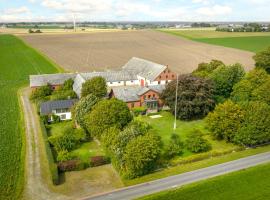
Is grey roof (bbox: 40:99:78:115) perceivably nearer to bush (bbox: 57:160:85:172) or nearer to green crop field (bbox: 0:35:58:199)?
green crop field (bbox: 0:35:58:199)

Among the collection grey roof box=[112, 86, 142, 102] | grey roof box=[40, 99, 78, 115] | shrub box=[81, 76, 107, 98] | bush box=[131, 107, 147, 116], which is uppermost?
shrub box=[81, 76, 107, 98]

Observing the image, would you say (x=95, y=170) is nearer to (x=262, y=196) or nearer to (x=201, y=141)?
(x=201, y=141)

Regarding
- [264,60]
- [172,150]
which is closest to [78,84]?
[172,150]

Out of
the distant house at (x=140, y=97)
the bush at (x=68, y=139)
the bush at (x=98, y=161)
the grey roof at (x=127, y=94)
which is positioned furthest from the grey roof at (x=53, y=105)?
the bush at (x=98, y=161)

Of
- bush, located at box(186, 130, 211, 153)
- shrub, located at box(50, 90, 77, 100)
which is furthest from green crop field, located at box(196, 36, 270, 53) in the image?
bush, located at box(186, 130, 211, 153)

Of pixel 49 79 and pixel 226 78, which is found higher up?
pixel 226 78

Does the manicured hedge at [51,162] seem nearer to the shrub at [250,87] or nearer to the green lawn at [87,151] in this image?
the green lawn at [87,151]

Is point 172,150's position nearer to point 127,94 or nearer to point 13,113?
point 127,94
